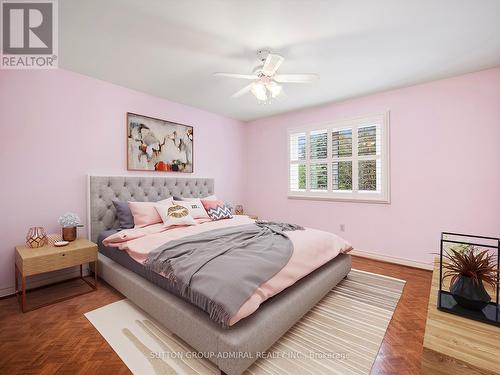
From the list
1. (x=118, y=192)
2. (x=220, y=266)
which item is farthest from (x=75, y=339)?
(x=118, y=192)

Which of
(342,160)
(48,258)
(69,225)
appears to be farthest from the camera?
(342,160)

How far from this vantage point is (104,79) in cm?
293

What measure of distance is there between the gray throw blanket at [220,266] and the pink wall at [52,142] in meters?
1.64

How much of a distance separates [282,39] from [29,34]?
2.28m

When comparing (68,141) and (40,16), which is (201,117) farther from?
(40,16)

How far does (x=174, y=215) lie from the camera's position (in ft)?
9.48

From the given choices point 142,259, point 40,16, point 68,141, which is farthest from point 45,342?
point 40,16

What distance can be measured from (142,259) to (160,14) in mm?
2059

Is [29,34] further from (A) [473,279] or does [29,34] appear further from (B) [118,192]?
(A) [473,279]

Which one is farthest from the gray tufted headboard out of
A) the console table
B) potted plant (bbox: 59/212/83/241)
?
the console table

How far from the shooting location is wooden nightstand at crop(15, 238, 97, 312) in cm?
204

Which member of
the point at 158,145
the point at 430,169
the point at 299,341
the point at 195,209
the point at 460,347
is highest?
the point at 158,145

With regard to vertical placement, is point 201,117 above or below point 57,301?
above

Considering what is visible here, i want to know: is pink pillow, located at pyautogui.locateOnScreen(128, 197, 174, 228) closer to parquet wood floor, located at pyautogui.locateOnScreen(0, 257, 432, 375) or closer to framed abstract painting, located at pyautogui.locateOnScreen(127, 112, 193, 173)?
framed abstract painting, located at pyautogui.locateOnScreen(127, 112, 193, 173)
